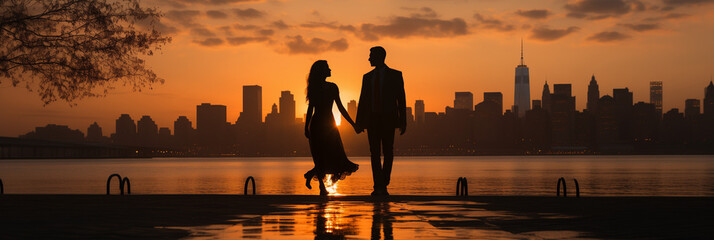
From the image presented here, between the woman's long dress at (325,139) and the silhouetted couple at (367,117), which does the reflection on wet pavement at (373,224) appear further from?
the woman's long dress at (325,139)

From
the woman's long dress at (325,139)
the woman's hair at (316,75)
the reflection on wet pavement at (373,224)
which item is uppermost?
the woman's hair at (316,75)

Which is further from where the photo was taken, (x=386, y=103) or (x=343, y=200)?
(x=386, y=103)

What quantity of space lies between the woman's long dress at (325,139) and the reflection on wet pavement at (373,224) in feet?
9.22

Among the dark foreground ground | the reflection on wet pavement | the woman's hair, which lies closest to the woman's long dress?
the woman's hair

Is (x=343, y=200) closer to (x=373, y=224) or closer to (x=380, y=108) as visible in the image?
(x=380, y=108)

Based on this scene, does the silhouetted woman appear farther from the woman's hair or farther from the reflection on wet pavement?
the reflection on wet pavement

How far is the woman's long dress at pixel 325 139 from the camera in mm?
17969

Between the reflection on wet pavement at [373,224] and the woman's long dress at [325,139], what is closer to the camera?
the reflection on wet pavement at [373,224]

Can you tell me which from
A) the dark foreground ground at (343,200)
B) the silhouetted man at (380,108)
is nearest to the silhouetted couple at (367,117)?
the silhouetted man at (380,108)

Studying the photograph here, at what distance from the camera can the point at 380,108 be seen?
1675 centimetres

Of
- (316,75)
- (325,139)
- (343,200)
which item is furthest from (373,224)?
(316,75)

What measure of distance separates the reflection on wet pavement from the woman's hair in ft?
11.3

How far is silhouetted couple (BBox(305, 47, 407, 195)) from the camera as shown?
658 inches

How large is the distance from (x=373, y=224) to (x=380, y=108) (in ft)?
18.2
